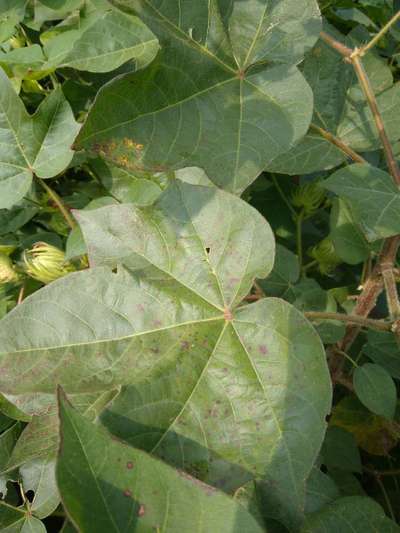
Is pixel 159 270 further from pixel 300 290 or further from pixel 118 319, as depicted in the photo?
pixel 300 290

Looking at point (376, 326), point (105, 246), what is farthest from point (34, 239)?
point (376, 326)

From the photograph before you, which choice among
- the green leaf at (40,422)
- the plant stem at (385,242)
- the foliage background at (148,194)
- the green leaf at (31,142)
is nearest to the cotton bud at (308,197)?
the foliage background at (148,194)

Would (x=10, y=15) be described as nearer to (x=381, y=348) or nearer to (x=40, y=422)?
(x=40, y=422)

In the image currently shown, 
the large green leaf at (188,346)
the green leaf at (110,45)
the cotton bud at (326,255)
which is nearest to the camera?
the large green leaf at (188,346)

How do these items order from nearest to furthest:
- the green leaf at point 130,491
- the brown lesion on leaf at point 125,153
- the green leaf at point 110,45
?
the green leaf at point 130,491 → the brown lesion on leaf at point 125,153 → the green leaf at point 110,45

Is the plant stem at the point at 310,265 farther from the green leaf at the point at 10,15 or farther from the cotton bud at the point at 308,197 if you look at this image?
the green leaf at the point at 10,15

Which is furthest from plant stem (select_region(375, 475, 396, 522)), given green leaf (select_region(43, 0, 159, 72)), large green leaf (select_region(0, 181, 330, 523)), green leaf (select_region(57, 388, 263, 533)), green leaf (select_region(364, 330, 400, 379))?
green leaf (select_region(43, 0, 159, 72))

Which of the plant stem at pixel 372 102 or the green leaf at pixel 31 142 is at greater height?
the plant stem at pixel 372 102
